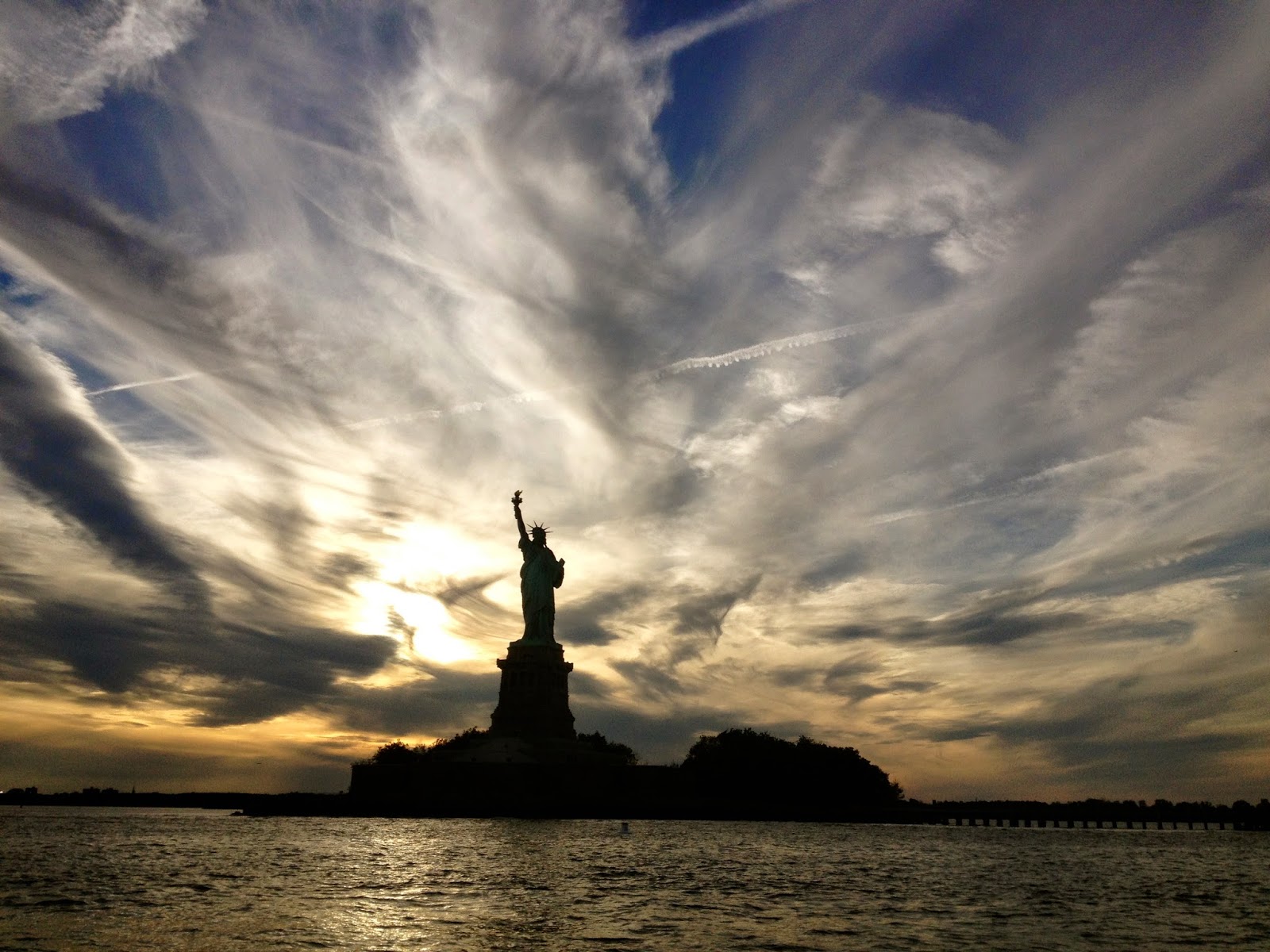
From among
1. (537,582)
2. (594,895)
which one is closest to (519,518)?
(537,582)

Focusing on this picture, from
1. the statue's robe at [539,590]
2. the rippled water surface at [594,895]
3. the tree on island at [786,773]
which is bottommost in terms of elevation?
the rippled water surface at [594,895]

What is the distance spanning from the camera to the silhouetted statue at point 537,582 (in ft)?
298

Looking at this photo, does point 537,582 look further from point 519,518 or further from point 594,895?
point 594,895

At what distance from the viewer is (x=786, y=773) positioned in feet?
333

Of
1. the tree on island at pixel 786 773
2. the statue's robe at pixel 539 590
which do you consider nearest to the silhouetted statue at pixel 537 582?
the statue's robe at pixel 539 590

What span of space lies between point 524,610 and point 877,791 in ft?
202

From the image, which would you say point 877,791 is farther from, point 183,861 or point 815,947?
point 815,947

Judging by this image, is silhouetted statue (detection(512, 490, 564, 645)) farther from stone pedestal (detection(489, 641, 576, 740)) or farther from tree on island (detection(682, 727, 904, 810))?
tree on island (detection(682, 727, 904, 810))

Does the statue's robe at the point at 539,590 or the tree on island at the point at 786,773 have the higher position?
the statue's robe at the point at 539,590

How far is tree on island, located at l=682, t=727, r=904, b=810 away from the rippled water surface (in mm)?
27391

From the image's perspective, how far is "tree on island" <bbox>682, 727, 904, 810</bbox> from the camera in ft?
313

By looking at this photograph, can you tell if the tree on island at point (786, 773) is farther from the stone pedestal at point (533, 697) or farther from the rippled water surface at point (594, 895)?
the rippled water surface at point (594, 895)

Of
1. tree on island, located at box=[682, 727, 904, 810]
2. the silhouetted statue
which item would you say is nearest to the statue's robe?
the silhouetted statue

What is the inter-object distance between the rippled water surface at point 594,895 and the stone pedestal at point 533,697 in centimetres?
1813
